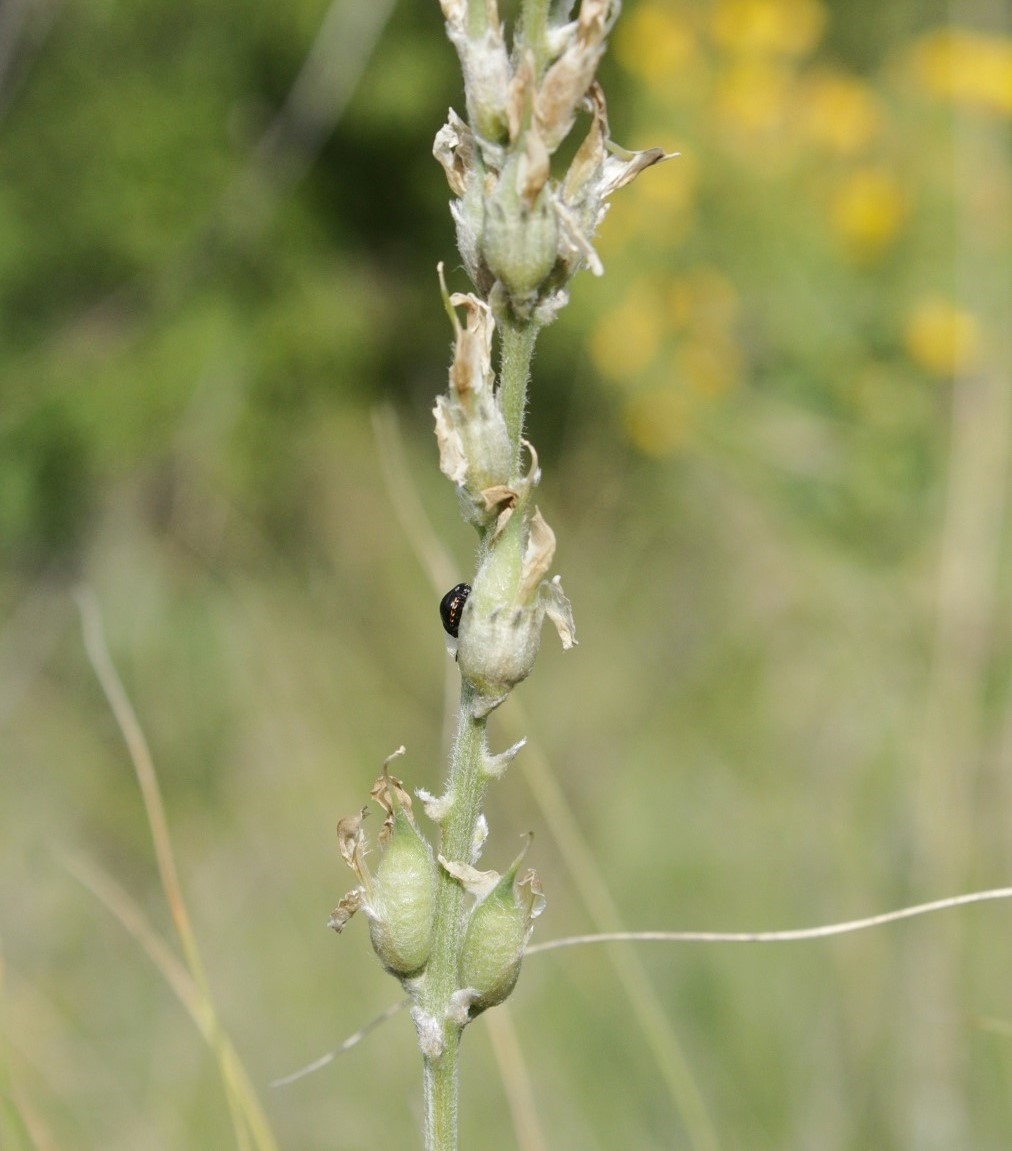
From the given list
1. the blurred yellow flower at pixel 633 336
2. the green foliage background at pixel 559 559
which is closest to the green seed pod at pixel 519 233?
the green foliage background at pixel 559 559

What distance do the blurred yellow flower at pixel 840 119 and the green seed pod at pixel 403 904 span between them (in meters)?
5.03

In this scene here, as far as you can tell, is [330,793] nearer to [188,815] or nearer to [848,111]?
[188,815]

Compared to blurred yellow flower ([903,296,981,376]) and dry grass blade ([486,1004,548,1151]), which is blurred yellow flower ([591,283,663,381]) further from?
dry grass blade ([486,1004,548,1151])

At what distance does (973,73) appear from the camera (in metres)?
4.82

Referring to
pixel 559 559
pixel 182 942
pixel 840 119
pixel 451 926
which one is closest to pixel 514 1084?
pixel 182 942

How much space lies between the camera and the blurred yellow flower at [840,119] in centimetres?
544

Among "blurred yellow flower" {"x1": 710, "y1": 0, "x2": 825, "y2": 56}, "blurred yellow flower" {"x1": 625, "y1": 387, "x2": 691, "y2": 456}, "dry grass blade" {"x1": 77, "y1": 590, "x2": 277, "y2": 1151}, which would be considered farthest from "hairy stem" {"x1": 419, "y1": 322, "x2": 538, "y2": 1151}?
"blurred yellow flower" {"x1": 710, "y1": 0, "x2": 825, "y2": 56}

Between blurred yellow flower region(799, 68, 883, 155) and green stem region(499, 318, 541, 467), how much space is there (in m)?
4.89

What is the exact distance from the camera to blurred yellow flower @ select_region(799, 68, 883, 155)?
5.44 m

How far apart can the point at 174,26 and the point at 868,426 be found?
3.88 metres

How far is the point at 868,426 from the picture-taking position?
162 inches

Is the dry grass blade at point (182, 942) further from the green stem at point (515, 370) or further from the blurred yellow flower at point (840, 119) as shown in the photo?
the blurred yellow flower at point (840, 119)

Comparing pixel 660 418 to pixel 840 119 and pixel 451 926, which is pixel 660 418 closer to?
pixel 840 119

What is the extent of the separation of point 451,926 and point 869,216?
441cm
